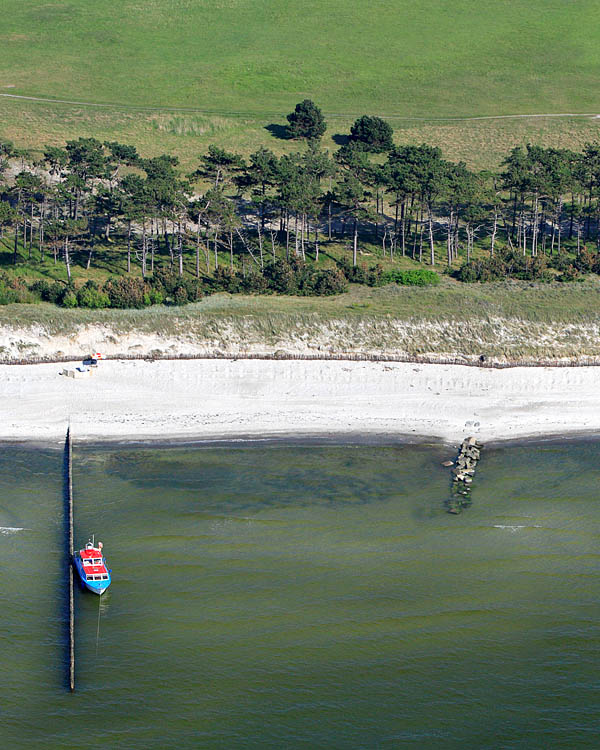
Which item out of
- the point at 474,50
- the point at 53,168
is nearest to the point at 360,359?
the point at 53,168

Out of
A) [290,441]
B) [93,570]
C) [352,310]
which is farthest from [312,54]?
[93,570]

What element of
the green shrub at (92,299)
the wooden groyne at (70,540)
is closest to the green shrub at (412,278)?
the green shrub at (92,299)

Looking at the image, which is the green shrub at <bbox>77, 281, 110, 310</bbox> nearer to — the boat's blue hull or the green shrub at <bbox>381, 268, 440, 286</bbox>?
the green shrub at <bbox>381, 268, 440, 286</bbox>

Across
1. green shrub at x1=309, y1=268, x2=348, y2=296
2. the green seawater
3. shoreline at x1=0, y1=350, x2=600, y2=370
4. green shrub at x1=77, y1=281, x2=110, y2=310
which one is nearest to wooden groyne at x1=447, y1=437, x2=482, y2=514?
the green seawater

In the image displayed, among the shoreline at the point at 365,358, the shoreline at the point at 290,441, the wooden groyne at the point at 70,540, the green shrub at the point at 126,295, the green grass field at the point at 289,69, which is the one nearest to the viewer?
the wooden groyne at the point at 70,540

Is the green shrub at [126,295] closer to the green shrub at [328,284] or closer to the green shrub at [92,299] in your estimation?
the green shrub at [92,299]

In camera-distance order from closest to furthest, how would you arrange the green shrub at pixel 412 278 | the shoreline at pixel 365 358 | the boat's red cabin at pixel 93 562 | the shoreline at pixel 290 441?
the boat's red cabin at pixel 93 562 < the shoreline at pixel 290 441 < the shoreline at pixel 365 358 < the green shrub at pixel 412 278

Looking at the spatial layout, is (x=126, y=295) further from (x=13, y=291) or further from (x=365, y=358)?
(x=365, y=358)

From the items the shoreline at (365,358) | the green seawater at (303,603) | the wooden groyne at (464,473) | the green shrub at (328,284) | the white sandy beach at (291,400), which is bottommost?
the green seawater at (303,603)

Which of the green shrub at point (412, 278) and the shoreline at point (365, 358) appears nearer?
the shoreline at point (365, 358)
